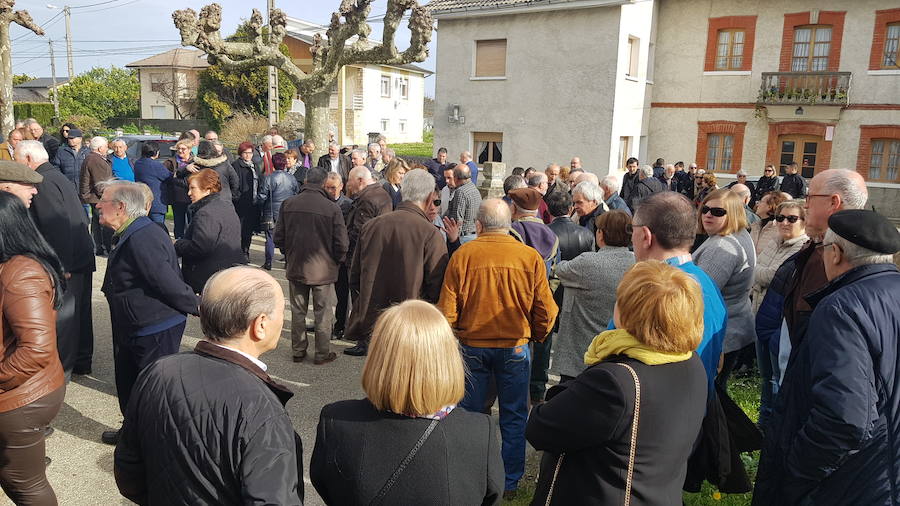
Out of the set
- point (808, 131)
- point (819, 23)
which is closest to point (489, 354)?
point (808, 131)

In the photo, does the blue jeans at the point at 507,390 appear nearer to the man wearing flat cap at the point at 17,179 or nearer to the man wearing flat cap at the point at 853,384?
the man wearing flat cap at the point at 853,384

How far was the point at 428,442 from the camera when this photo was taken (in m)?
1.99

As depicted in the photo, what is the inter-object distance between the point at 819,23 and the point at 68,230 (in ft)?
70.4

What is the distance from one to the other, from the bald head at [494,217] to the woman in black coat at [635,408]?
5.39 ft

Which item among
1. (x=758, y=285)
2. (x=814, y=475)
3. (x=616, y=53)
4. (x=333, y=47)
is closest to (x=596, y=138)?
(x=616, y=53)

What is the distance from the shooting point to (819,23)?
19062 mm

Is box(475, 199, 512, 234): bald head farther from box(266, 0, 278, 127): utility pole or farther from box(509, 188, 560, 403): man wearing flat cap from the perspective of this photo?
box(266, 0, 278, 127): utility pole

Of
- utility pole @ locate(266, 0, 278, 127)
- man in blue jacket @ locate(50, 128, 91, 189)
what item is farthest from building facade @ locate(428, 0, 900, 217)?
man in blue jacket @ locate(50, 128, 91, 189)

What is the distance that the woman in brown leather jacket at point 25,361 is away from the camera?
9.42 feet

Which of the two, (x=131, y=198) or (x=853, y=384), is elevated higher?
(x=131, y=198)

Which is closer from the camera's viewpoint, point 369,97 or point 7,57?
point 7,57

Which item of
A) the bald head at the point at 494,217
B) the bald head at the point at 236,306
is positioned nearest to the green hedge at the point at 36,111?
the bald head at the point at 494,217

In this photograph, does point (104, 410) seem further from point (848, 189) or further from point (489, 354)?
point (848, 189)

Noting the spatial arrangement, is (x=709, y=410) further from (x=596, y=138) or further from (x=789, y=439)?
(x=596, y=138)
